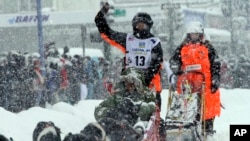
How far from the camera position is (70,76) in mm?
14773

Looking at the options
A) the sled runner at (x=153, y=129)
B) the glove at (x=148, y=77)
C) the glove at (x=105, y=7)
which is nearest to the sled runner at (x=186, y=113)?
the sled runner at (x=153, y=129)

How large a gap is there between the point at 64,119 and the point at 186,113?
2.82m

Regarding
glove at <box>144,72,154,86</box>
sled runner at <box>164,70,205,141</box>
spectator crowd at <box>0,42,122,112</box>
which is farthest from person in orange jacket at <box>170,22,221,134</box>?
spectator crowd at <box>0,42,122,112</box>

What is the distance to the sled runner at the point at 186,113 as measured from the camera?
745cm

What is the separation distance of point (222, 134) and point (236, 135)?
2997 mm

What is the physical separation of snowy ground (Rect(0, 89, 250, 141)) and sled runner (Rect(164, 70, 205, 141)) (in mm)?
947

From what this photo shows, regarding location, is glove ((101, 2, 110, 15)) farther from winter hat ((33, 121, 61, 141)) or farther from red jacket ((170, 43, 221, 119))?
winter hat ((33, 121, 61, 141))

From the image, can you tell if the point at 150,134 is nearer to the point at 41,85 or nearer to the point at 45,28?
the point at 41,85

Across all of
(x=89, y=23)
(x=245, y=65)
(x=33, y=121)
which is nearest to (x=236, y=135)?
(x=33, y=121)

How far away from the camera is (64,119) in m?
10.1

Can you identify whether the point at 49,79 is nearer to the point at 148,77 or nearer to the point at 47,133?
the point at 148,77

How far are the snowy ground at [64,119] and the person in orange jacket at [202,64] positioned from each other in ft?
1.43

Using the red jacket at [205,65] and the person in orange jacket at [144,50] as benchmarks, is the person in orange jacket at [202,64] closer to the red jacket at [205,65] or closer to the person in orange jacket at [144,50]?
the red jacket at [205,65]

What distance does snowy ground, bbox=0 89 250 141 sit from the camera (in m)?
8.46
